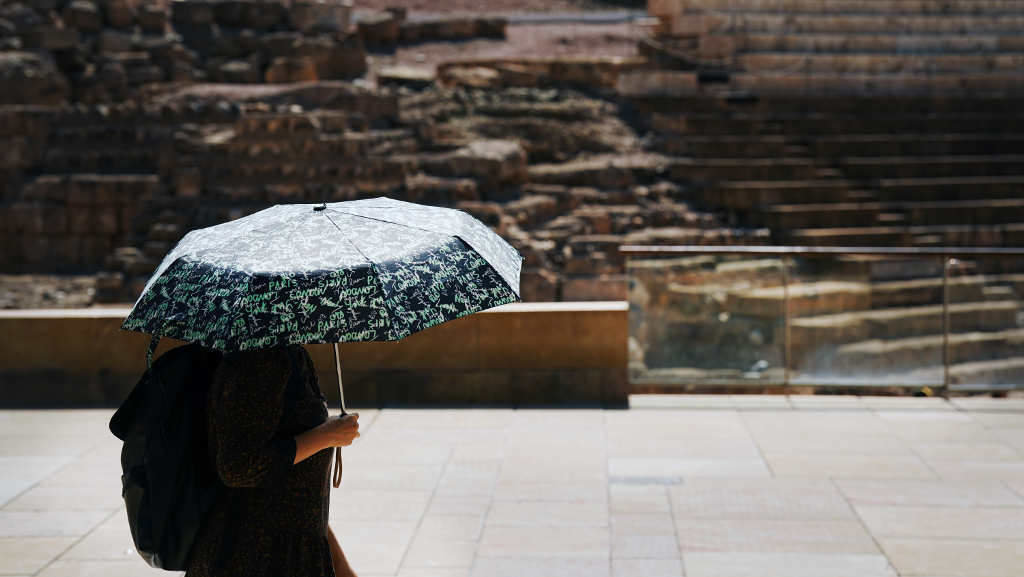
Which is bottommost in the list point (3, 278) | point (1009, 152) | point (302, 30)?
point (3, 278)

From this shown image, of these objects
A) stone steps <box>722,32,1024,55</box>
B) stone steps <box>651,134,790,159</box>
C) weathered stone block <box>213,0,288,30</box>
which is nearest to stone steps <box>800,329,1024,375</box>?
stone steps <box>651,134,790,159</box>

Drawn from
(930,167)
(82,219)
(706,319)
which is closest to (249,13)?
(82,219)

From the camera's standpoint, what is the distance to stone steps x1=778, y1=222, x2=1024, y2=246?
19328 mm

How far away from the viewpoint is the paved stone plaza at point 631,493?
5.70 meters

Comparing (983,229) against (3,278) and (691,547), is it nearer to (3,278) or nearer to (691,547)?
(691,547)

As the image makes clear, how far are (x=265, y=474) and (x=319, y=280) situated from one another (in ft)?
1.95

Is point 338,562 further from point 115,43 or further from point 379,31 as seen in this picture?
point 379,31

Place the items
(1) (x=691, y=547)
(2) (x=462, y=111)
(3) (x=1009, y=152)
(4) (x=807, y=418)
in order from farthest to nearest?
(2) (x=462, y=111)
(3) (x=1009, y=152)
(4) (x=807, y=418)
(1) (x=691, y=547)

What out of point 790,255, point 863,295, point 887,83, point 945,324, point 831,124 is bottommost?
point 945,324

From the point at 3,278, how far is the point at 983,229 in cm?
1735

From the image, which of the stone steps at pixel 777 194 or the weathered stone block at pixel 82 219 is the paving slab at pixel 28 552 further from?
the weathered stone block at pixel 82 219

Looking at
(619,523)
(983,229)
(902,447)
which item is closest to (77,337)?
(619,523)

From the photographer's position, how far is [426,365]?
30.4 feet

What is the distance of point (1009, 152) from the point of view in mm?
22234
